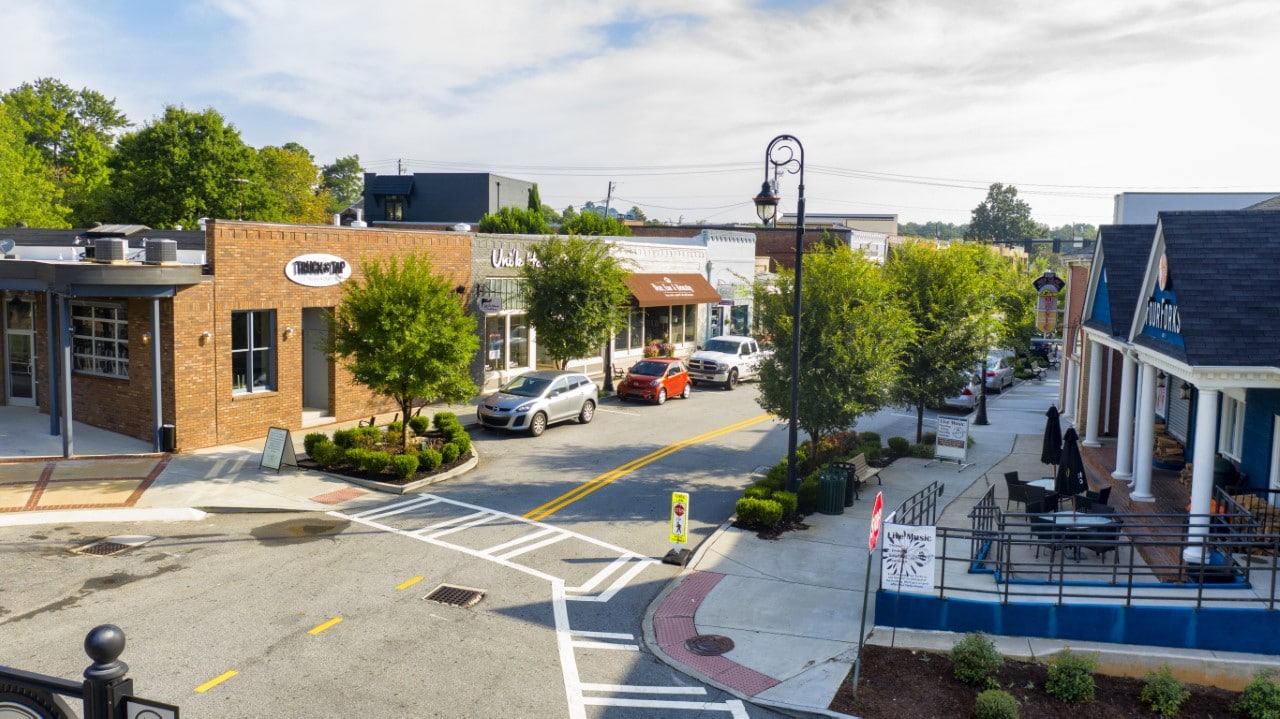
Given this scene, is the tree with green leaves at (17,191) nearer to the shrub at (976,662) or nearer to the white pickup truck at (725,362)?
the white pickup truck at (725,362)

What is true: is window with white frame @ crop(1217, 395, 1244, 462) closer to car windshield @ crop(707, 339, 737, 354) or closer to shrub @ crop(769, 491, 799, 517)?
shrub @ crop(769, 491, 799, 517)

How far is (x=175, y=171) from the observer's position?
49625 millimetres

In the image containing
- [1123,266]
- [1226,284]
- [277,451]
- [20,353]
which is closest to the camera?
[1226,284]

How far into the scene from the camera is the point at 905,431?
1115 inches

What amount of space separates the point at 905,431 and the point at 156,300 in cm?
2068

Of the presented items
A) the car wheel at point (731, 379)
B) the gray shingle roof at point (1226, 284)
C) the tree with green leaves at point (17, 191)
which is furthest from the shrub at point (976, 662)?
the tree with green leaves at point (17, 191)

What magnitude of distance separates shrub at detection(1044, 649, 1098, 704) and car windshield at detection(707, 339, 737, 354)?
2701 centimetres

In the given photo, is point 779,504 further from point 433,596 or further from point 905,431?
point 905,431

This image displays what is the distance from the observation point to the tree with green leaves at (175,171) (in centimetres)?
4931

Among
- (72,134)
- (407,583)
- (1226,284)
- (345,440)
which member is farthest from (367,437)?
(72,134)

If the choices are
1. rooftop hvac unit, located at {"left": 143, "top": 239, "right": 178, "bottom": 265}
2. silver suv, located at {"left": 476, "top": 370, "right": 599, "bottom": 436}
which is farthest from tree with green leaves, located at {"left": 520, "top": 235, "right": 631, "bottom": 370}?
rooftop hvac unit, located at {"left": 143, "top": 239, "right": 178, "bottom": 265}

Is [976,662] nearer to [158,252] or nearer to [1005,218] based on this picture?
[158,252]

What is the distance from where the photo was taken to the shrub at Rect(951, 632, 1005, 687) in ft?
34.3

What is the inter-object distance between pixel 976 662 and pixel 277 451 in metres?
15.0
